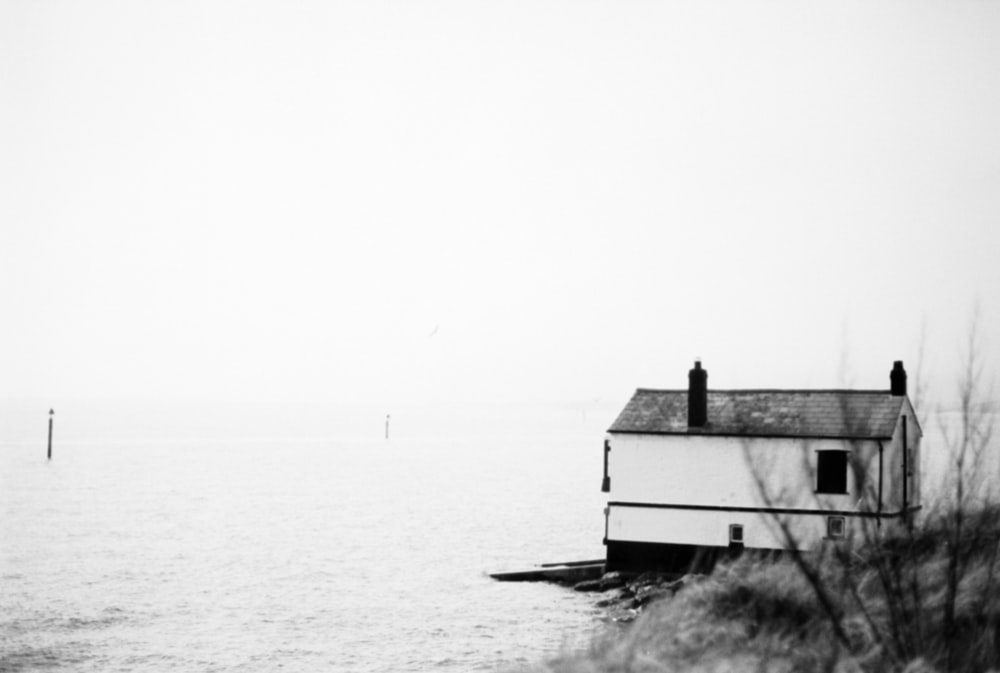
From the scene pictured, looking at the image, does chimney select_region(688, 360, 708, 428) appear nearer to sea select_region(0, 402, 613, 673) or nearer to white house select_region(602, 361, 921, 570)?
white house select_region(602, 361, 921, 570)

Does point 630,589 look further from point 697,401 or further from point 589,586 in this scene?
point 697,401

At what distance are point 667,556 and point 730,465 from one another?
4445 mm

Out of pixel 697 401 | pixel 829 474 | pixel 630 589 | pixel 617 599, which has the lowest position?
pixel 617 599

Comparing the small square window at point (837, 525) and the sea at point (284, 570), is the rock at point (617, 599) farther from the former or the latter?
the small square window at point (837, 525)

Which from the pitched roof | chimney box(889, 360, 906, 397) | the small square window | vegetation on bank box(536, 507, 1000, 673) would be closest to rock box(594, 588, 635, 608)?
vegetation on bank box(536, 507, 1000, 673)

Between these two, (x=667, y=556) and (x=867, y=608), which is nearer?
(x=867, y=608)

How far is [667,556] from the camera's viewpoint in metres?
39.1

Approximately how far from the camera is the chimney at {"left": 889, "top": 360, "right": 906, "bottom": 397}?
1522 inches

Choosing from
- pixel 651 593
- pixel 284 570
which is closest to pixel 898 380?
pixel 651 593

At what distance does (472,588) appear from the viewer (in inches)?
1837

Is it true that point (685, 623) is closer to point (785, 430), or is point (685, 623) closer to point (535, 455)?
point (785, 430)

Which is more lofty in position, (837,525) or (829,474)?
(829,474)

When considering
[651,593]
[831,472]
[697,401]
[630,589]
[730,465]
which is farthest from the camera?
[697,401]

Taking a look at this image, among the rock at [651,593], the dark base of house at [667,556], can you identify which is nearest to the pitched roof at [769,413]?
the dark base of house at [667,556]
